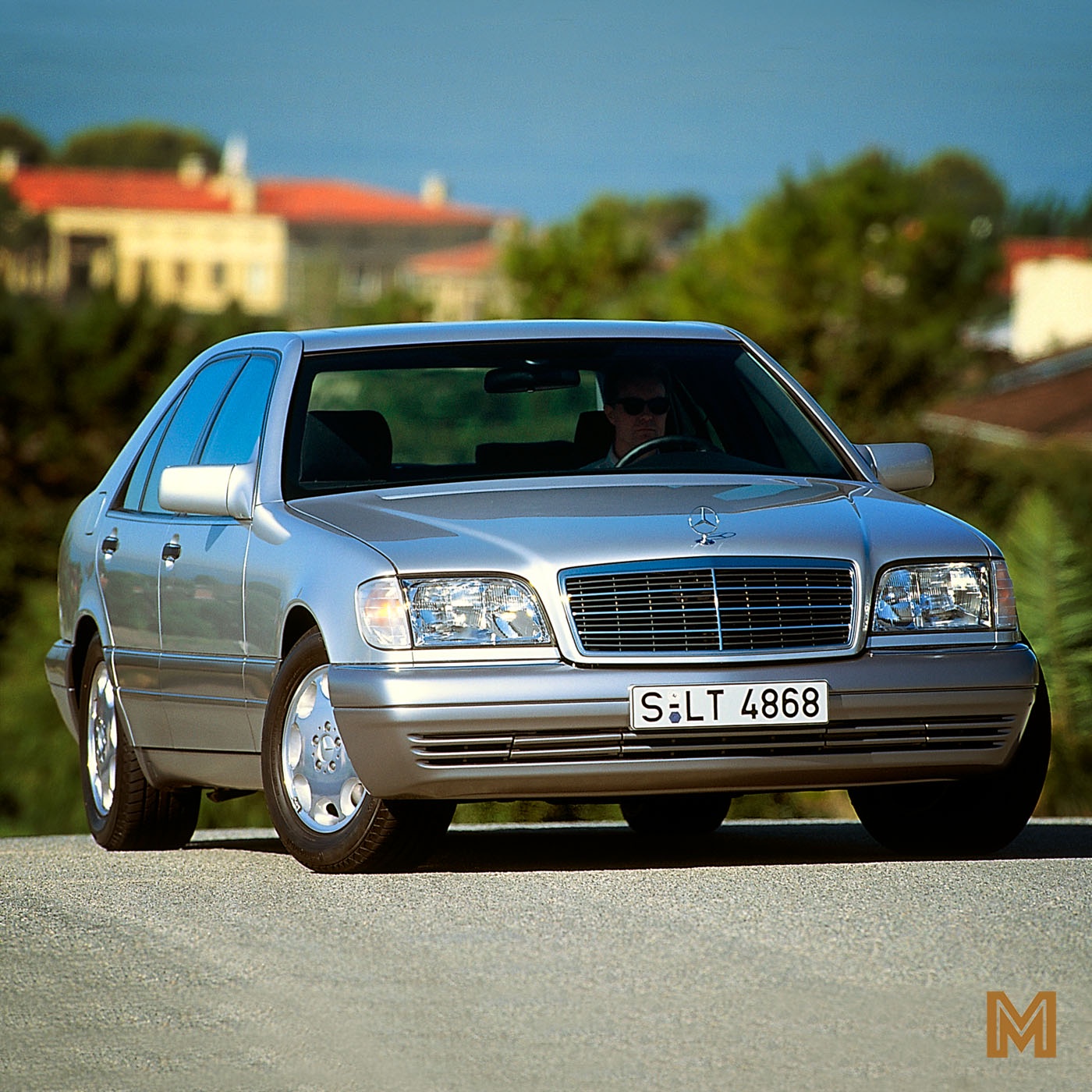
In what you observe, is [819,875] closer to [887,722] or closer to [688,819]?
[887,722]

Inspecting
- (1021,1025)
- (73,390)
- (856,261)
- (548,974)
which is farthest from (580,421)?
(856,261)

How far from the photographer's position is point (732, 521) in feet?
23.6

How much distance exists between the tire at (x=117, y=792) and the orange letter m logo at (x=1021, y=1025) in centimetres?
421

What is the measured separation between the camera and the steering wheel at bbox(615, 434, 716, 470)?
26.7ft

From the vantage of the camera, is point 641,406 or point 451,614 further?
point 641,406

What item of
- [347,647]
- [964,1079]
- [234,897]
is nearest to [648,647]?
[347,647]

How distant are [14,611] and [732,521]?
28917 millimetres

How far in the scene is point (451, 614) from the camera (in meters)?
6.91

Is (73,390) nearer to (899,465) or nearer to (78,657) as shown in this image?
(78,657)

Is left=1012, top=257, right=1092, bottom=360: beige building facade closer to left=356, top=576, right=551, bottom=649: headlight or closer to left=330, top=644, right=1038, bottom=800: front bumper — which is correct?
left=330, top=644, right=1038, bottom=800: front bumper

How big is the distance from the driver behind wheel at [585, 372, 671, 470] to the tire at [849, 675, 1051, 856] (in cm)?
144

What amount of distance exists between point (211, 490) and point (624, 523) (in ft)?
5.06

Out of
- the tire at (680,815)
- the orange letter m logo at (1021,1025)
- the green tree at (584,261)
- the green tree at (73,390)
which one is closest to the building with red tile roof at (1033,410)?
the green tree at (584,261)

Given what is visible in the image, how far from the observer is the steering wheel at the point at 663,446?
8.13m
